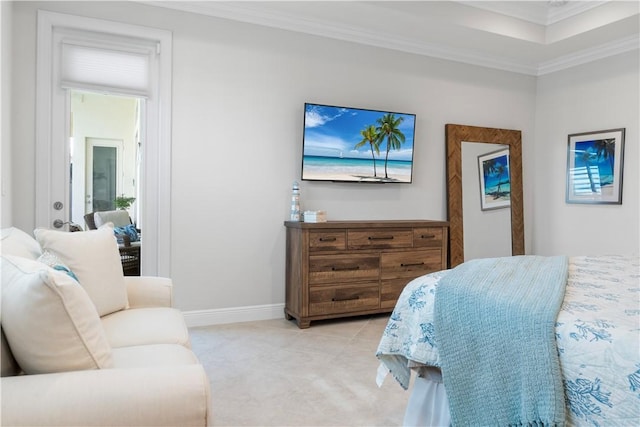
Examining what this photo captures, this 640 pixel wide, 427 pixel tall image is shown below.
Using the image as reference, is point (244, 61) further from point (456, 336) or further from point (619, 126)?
point (619, 126)

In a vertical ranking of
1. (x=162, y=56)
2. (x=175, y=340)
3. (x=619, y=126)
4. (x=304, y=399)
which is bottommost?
(x=304, y=399)

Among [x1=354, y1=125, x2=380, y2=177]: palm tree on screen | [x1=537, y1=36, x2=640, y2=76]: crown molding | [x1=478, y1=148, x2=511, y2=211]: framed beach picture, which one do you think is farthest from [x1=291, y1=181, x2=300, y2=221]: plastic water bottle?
[x1=537, y1=36, x2=640, y2=76]: crown molding

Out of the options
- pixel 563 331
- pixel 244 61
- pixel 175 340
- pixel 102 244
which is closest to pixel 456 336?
pixel 563 331

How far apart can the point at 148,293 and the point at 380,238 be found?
204 centimetres

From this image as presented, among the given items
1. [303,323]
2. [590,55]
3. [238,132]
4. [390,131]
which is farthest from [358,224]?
[590,55]

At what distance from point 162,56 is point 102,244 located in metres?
1.85

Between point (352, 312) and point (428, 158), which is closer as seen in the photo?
point (352, 312)

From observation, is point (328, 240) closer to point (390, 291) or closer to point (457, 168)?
point (390, 291)

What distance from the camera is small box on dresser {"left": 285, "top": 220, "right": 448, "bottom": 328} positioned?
3.51 metres

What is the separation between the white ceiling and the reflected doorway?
1.05 metres

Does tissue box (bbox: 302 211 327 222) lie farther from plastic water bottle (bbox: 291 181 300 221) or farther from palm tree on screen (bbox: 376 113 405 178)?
palm tree on screen (bbox: 376 113 405 178)

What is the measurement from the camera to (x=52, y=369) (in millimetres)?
1114

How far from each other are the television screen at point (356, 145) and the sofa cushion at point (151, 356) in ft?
7.78

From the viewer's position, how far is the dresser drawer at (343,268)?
3527mm
